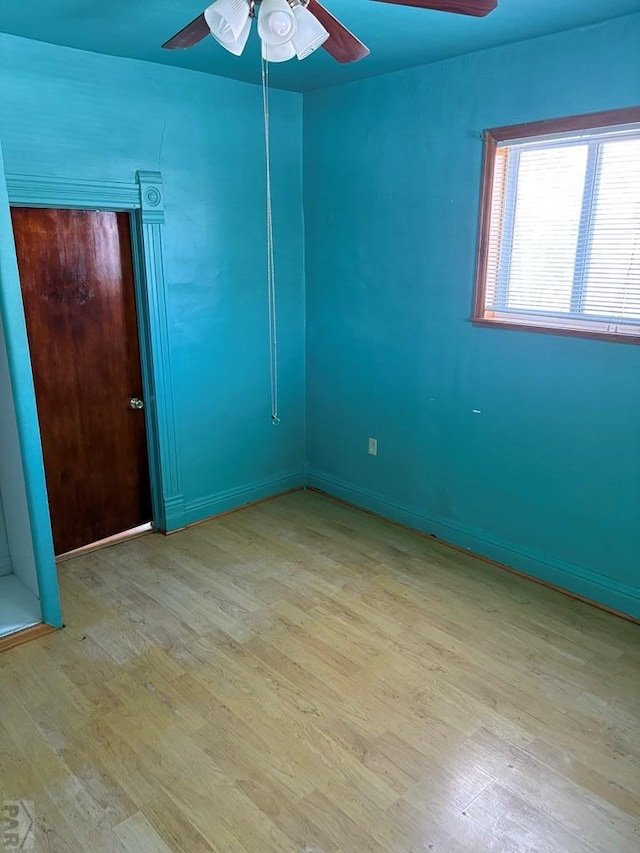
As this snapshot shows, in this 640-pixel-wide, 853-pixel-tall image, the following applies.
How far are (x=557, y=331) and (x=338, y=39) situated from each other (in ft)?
5.33

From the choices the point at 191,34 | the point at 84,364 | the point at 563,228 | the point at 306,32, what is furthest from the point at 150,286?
the point at 563,228

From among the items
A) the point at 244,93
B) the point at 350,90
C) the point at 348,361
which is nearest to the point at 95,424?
the point at 348,361

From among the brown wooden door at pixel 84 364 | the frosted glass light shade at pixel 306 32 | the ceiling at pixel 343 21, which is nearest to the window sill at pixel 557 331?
the ceiling at pixel 343 21

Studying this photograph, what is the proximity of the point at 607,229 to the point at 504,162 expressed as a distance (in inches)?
25.4

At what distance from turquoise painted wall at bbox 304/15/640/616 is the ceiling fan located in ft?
3.89

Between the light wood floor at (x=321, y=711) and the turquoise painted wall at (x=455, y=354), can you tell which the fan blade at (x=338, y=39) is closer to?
the turquoise painted wall at (x=455, y=354)

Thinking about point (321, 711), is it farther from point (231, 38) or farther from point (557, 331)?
point (231, 38)

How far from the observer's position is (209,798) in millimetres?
2002

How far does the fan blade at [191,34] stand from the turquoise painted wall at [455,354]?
1543 mm

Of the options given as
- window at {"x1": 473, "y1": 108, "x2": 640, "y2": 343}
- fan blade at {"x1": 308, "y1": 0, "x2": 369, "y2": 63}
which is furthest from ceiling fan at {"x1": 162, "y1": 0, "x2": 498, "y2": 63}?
window at {"x1": 473, "y1": 108, "x2": 640, "y2": 343}

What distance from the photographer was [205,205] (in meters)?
3.59

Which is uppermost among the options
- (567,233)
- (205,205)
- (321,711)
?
(205,205)

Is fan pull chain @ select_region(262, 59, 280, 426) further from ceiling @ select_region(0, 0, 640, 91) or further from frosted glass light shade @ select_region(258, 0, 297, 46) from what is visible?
frosted glass light shade @ select_region(258, 0, 297, 46)

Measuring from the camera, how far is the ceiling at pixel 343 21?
2.35 m
